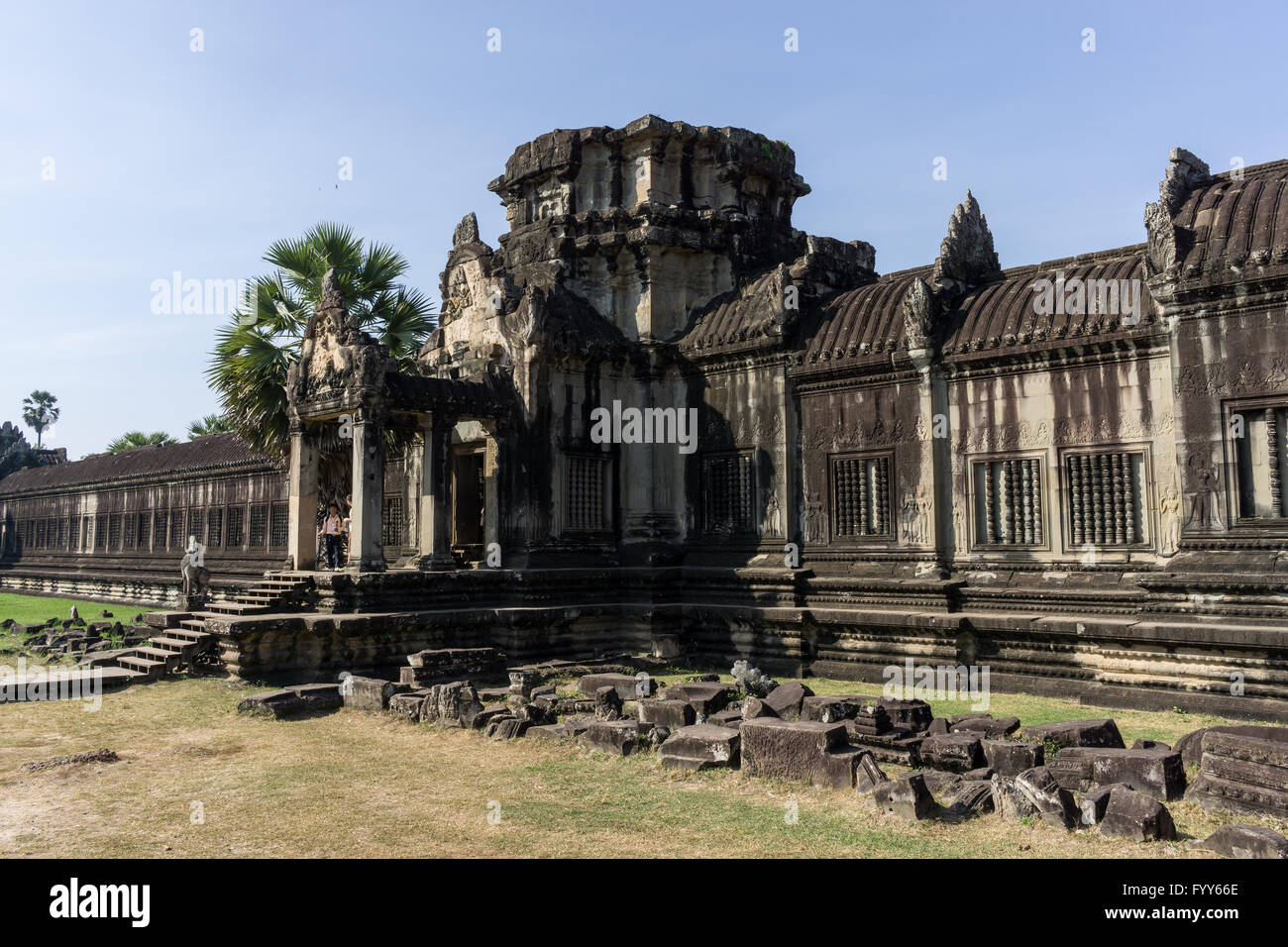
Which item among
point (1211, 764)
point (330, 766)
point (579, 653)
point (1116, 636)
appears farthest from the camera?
point (579, 653)

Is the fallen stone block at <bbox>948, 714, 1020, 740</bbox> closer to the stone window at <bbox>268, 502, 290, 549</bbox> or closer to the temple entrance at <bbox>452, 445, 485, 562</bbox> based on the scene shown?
the temple entrance at <bbox>452, 445, 485, 562</bbox>

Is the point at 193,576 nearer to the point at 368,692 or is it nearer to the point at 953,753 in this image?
the point at 368,692

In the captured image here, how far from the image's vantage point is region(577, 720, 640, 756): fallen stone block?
328 inches

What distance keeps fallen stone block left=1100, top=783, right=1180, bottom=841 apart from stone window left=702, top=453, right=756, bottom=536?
9.15m

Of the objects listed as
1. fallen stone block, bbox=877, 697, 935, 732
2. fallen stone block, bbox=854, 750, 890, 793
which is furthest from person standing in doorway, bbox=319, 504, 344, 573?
fallen stone block, bbox=854, 750, 890, 793

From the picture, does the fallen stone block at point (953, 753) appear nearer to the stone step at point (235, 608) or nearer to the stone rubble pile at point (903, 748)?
the stone rubble pile at point (903, 748)

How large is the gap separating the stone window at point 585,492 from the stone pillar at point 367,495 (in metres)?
2.95

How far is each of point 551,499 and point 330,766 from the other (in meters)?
7.45

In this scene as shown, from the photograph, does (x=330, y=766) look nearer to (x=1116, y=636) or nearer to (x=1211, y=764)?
(x=1211, y=764)

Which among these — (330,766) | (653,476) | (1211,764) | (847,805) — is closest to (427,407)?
(653,476)

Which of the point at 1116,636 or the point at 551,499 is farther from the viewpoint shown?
the point at 551,499

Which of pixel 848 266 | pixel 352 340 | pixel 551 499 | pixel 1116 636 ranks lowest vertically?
pixel 1116 636

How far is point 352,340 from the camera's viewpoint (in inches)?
551

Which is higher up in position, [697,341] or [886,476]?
[697,341]
